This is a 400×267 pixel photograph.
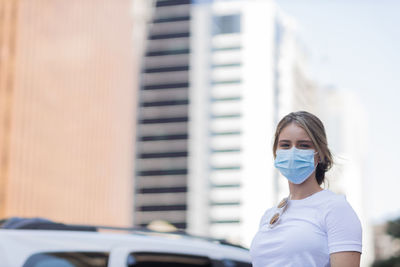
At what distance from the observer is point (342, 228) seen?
2361 millimetres

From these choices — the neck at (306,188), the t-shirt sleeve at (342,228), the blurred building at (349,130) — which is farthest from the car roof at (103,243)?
the blurred building at (349,130)

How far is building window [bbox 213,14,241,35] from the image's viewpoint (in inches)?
4299

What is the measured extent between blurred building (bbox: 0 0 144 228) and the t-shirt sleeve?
2356 inches

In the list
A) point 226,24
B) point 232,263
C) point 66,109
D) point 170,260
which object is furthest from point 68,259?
point 226,24

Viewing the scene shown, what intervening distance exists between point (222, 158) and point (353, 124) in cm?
7232

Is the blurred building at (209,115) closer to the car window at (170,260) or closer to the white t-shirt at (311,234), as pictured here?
the car window at (170,260)

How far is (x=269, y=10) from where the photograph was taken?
107562 mm

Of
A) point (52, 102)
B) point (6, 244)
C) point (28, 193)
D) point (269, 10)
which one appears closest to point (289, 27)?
point (269, 10)

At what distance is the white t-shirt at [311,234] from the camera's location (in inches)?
93.0

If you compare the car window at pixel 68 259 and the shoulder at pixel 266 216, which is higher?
the shoulder at pixel 266 216

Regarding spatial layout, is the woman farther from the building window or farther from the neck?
the building window

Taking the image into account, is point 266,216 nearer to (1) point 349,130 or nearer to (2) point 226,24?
(2) point 226,24

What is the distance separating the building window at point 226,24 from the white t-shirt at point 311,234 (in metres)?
108

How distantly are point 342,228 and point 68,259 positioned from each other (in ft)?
4.72
